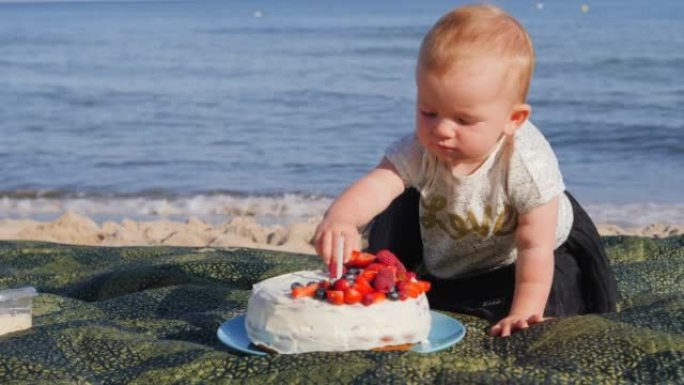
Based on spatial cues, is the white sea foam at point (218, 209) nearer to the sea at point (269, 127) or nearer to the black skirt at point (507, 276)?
the sea at point (269, 127)

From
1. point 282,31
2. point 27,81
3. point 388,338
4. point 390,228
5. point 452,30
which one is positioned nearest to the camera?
point 388,338

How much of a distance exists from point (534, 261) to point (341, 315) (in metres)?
0.84

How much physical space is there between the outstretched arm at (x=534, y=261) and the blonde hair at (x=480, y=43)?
0.39m

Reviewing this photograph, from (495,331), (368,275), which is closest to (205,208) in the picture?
(495,331)

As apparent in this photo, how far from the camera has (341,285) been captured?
10.1ft

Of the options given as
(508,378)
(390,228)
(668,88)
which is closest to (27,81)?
(668,88)

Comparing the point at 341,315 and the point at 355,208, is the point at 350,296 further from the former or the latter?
the point at 355,208

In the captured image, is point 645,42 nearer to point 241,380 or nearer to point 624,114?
point 624,114

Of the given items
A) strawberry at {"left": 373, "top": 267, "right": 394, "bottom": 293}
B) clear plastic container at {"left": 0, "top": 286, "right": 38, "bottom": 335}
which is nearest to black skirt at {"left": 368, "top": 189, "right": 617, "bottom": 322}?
strawberry at {"left": 373, "top": 267, "right": 394, "bottom": 293}

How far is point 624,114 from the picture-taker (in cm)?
1498

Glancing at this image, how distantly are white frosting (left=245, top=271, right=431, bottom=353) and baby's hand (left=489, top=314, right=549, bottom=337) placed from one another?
1.36 ft

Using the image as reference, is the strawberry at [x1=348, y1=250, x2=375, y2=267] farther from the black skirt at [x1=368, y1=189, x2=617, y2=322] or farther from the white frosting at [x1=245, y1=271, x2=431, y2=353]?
the black skirt at [x1=368, y1=189, x2=617, y2=322]

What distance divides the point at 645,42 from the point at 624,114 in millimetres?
12513

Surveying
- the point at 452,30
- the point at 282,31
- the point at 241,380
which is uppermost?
the point at 452,30
